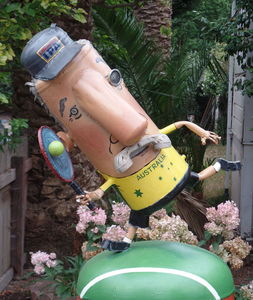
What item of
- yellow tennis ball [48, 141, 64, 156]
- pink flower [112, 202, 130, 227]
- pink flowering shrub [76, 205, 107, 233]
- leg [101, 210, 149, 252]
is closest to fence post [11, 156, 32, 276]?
pink flowering shrub [76, 205, 107, 233]

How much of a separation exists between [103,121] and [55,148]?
271mm

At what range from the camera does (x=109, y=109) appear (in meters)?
2.73

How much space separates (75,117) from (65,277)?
187 cm

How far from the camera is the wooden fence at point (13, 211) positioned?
5.40m

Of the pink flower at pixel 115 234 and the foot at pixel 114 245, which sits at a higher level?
the foot at pixel 114 245

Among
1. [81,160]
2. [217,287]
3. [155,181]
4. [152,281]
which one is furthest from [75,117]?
[81,160]

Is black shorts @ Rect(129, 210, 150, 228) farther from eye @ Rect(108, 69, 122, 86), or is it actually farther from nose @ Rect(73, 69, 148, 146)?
eye @ Rect(108, 69, 122, 86)

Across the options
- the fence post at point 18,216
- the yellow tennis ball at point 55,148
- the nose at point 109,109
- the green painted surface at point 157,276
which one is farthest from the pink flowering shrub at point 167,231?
the fence post at point 18,216

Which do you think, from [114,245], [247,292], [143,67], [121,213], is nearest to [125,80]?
[143,67]

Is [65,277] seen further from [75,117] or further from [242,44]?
[242,44]

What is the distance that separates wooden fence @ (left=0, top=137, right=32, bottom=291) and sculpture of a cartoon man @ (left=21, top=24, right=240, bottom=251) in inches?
100.0

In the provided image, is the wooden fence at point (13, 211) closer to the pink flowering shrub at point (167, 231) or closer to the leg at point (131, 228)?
the pink flowering shrub at point (167, 231)

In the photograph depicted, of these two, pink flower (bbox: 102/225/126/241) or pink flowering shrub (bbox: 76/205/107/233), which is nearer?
pink flower (bbox: 102/225/126/241)

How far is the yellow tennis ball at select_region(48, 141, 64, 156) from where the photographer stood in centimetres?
273
